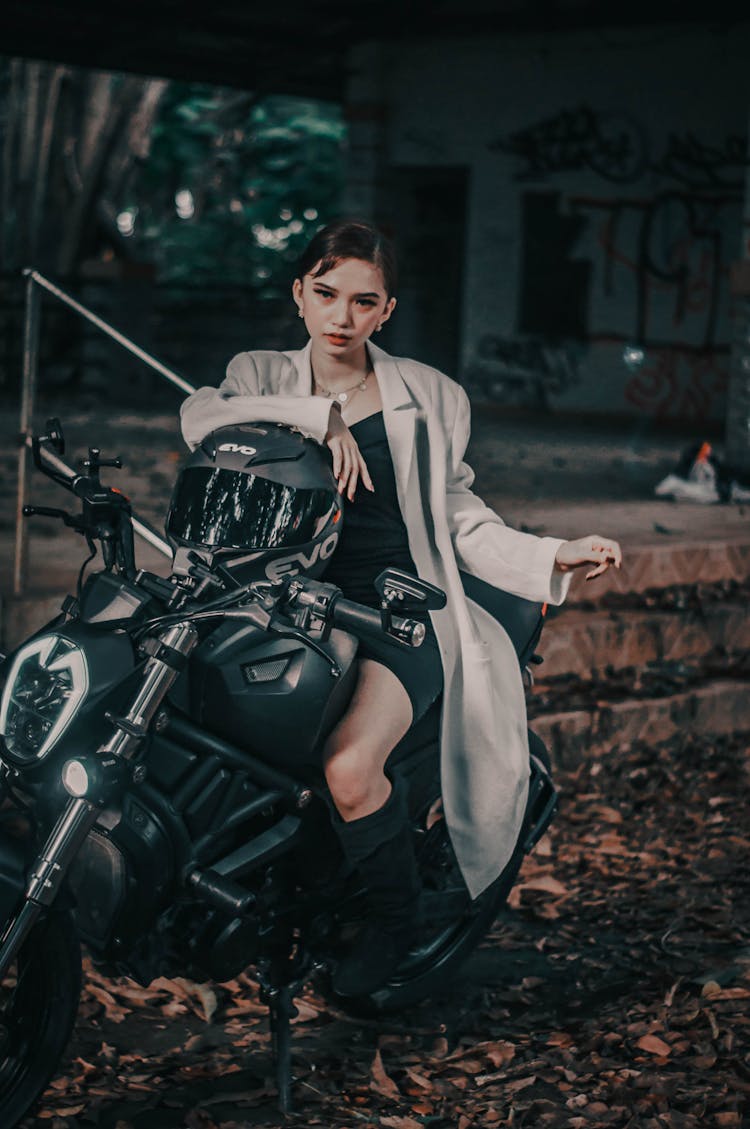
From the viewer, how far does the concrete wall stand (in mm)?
16531

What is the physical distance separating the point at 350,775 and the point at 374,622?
0.62 metres

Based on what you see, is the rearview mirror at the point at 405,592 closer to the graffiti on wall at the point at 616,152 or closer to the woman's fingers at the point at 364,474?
the woman's fingers at the point at 364,474

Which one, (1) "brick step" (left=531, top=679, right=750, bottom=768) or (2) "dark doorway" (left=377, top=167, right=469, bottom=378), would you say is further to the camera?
(2) "dark doorway" (left=377, top=167, right=469, bottom=378)

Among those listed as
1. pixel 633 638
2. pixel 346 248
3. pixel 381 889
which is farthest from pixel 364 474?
pixel 633 638

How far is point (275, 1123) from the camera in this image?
3.53 m

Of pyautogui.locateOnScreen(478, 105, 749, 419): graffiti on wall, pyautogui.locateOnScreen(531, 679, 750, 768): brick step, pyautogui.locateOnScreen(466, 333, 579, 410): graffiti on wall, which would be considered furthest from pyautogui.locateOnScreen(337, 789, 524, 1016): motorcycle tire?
pyautogui.locateOnScreen(466, 333, 579, 410): graffiti on wall

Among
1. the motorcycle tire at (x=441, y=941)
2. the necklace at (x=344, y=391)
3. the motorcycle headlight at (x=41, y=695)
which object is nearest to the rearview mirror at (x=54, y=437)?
the motorcycle headlight at (x=41, y=695)

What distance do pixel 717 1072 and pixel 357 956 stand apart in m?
0.93

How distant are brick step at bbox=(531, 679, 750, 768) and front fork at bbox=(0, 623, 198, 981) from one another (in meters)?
3.23

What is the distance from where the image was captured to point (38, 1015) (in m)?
3.08

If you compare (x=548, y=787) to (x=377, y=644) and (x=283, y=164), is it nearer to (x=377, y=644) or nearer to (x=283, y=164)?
(x=377, y=644)

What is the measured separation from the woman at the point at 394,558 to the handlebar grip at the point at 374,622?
0.53 m

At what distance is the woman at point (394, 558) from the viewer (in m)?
3.40

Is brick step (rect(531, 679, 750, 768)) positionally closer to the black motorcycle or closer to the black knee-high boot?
the black knee-high boot
